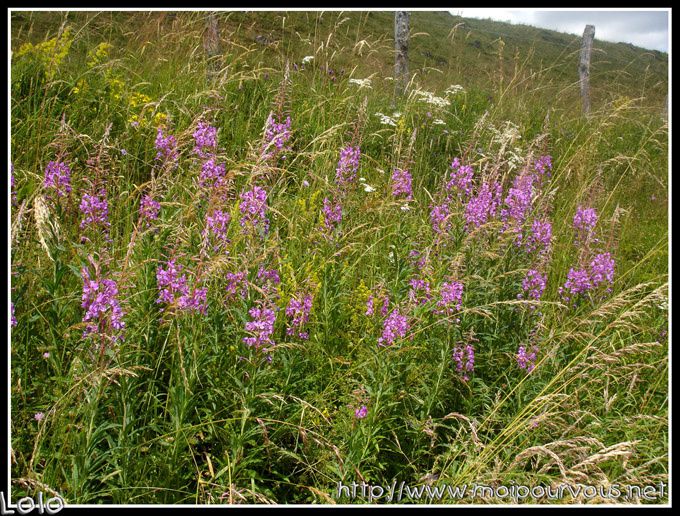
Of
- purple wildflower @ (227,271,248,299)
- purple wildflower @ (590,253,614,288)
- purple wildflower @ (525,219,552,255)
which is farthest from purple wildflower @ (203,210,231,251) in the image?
purple wildflower @ (590,253,614,288)

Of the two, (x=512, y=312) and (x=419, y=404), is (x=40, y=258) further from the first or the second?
(x=512, y=312)

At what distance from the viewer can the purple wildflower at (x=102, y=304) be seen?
1919 mm

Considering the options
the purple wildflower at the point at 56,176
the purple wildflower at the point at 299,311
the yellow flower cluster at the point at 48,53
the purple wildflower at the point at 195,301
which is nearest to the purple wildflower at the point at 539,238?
the purple wildflower at the point at 299,311

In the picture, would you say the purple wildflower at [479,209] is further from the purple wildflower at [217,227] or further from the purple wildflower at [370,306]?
the purple wildflower at [217,227]

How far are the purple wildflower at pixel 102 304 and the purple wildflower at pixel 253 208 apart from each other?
0.63m

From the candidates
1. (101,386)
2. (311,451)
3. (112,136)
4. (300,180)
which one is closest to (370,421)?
(311,451)

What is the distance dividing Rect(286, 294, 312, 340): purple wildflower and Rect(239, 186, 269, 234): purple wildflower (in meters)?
0.37

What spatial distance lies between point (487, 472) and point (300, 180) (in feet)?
9.00

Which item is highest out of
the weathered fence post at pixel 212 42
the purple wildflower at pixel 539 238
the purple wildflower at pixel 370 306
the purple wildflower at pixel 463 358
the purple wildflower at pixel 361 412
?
the weathered fence post at pixel 212 42

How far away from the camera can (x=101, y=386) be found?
194cm

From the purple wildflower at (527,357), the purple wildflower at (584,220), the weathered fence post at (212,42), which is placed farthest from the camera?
the weathered fence post at (212,42)

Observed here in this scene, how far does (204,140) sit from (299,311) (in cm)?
118

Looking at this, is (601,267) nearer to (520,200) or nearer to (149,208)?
(520,200)

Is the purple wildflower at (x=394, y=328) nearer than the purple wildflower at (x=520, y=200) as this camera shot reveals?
Yes
